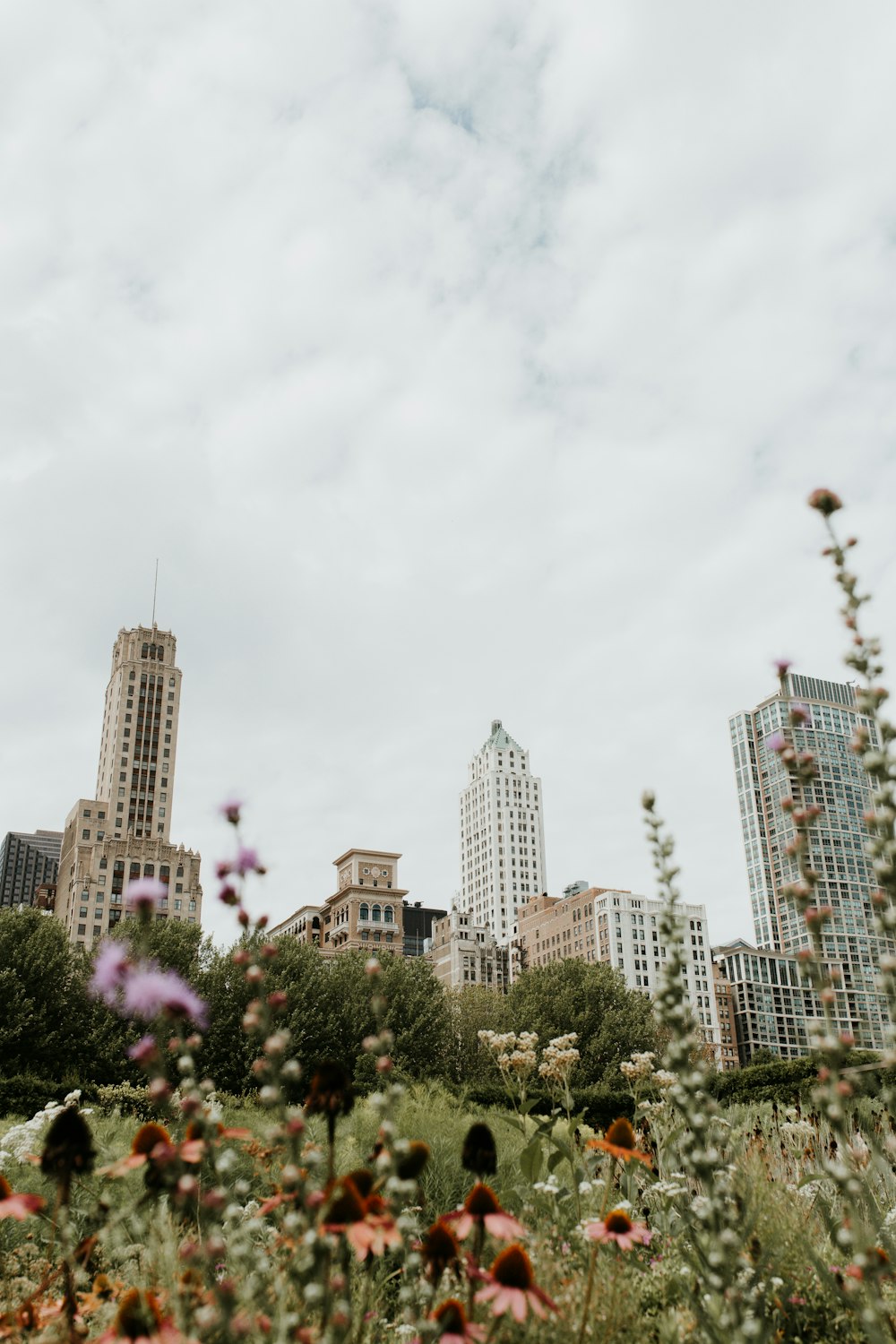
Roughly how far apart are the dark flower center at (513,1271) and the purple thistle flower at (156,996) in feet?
4.48

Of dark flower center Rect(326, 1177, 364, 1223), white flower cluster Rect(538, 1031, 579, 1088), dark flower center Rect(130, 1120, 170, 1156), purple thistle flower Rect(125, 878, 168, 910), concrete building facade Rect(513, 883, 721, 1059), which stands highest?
concrete building facade Rect(513, 883, 721, 1059)

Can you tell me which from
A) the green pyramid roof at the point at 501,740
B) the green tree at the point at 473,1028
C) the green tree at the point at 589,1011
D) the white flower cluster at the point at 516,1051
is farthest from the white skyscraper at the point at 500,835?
the white flower cluster at the point at 516,1051

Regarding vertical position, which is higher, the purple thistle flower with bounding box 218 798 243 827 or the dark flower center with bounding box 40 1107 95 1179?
the purple thistle flower with bounding box 218 798 243 827

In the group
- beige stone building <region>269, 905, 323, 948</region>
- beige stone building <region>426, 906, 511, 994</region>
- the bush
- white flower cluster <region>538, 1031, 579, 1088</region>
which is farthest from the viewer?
beige stone building <region>426, 906, 511, 994</region>

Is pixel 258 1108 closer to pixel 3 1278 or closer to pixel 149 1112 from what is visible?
pixel 149 1112

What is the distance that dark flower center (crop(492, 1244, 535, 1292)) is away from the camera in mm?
3035

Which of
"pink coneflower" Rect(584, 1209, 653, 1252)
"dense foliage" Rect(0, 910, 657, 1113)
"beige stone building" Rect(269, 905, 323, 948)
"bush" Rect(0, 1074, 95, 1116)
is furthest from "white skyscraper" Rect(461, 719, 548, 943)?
"pink coneflower" Rect(584, 1209, 653, 1252)

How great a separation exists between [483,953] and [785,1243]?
135m

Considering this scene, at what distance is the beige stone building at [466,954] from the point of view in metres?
132

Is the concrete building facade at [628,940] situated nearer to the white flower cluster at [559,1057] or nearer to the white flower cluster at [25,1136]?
the white flower cluster at [559,1057]

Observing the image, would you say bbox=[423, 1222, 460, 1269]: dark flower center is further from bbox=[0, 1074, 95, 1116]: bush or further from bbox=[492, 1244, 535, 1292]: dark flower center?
bbox=[0, 1074, 95, 1116]: bush

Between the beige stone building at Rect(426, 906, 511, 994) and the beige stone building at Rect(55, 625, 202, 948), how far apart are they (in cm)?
4485

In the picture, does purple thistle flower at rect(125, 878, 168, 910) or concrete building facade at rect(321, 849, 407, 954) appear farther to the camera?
concrete building facade at rect(321, 849, 407, 954)

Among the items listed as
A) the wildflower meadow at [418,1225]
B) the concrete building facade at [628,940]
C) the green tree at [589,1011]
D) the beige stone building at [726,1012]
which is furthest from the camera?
the beige stone building at [726,1012]
